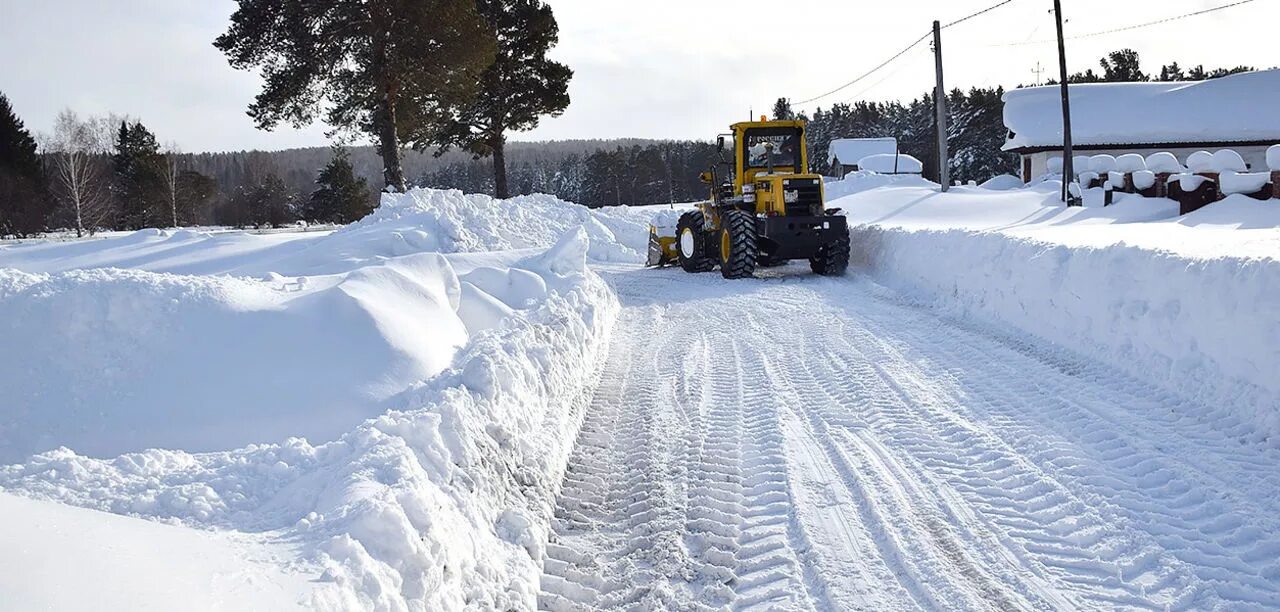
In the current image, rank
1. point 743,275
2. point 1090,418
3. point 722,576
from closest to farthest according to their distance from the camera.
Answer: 1. point 722,576
2. point 1090,418
3. point 743,275

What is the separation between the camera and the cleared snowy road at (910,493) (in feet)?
13.9

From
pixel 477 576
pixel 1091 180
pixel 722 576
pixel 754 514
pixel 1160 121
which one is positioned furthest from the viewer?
pixel 1160 121

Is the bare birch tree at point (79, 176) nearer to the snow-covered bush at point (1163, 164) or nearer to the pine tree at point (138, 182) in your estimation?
the pine tree at point (138, 182)

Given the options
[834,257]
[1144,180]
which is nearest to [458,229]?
[834,257]

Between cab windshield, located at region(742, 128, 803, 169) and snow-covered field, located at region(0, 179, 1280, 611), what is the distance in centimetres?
774

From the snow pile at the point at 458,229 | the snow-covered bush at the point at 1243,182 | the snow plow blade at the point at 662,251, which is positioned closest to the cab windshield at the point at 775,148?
the snow plow blade at the point at 662,251

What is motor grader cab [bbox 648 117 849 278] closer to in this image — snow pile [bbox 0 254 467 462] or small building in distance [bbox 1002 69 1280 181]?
snow pile [bbox 0 254 467 462]

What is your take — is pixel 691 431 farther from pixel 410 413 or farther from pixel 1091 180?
pixel 1091 180

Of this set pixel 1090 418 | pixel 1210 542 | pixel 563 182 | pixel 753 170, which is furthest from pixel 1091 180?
pixel 563 182

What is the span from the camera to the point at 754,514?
5160 mm

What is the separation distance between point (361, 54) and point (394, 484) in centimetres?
2357

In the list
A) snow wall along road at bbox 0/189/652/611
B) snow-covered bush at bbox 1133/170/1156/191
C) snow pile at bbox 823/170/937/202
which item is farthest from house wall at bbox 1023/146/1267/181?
snow wall along road at bbox 0/189/652/611

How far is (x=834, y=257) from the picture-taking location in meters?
16.5

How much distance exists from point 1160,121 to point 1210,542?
123ft
